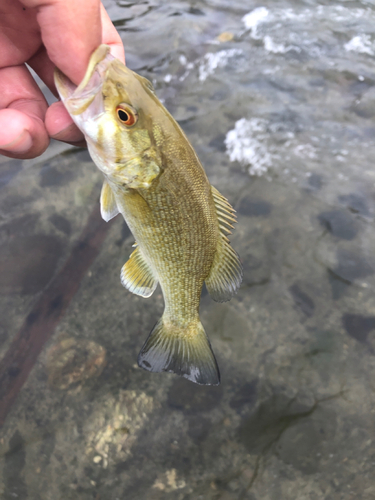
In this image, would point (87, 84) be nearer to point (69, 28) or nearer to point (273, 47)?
point (69, 28)

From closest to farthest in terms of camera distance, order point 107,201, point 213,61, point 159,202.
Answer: point 159,202
point 107,201
point 213,61

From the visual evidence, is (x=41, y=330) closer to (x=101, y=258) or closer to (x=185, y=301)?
(x=101, y=258)

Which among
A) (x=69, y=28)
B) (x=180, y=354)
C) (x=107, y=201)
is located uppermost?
(x=69, y=28)

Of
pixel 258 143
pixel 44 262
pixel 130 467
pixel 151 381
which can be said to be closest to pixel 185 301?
pixel 151 381

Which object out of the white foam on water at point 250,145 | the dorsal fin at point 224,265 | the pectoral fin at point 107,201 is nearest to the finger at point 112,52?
the pectoral fin at point 107,201

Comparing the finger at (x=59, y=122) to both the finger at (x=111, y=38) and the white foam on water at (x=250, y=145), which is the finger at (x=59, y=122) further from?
the white foam on water at (x=250, y=145)

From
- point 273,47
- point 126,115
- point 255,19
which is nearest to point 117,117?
point 126,115

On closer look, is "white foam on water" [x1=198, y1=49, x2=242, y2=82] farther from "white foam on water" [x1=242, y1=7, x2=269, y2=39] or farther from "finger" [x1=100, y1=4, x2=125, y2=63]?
"finger" [x1=100, y1=4, x2=125, y2=63]
